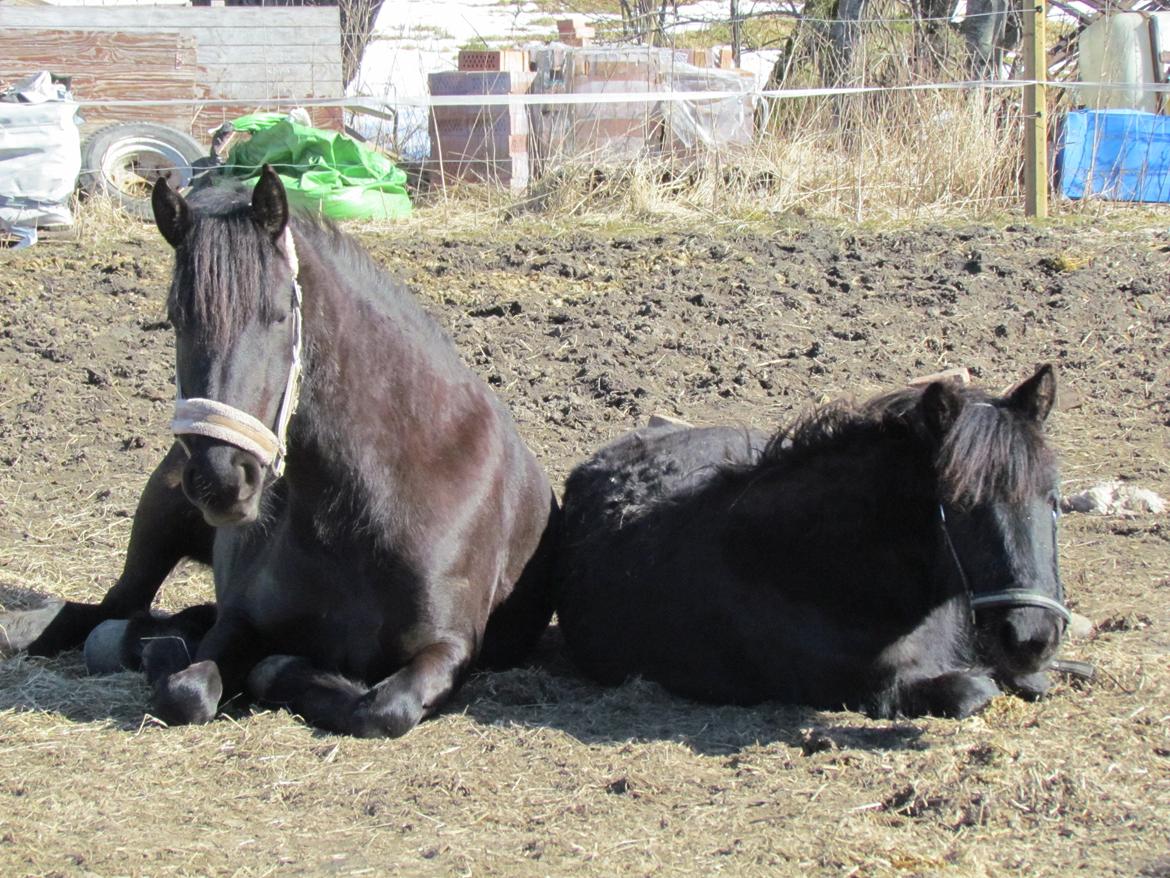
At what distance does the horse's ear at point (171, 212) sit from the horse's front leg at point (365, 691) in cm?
143

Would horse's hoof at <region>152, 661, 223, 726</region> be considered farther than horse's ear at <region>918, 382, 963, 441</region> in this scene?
Yes

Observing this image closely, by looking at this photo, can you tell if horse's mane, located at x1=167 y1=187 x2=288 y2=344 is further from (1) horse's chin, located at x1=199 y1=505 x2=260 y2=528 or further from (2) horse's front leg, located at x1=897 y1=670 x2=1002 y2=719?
(2) horse's front leg, located at x1=897 y1=670 x2=1002 y2=719

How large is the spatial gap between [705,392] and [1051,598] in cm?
441

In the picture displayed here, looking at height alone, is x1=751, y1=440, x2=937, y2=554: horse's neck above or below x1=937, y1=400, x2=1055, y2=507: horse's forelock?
below

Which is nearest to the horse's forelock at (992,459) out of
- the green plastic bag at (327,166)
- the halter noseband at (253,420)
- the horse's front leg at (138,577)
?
the halter noseband at (253,420)

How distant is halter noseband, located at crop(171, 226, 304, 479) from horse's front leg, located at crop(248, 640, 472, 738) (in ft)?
2.53

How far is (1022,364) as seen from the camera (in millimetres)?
8031

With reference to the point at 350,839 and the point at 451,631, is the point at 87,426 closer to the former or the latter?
the point at 451,631

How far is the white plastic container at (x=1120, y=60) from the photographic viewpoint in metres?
13.1

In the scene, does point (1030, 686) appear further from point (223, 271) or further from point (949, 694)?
point (223, 271)

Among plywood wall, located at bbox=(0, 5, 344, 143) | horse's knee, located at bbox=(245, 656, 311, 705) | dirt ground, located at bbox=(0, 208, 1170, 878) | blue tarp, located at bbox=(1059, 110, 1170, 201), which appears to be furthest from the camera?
plywood wall, located at bbox=(0, 5, 344, 143)

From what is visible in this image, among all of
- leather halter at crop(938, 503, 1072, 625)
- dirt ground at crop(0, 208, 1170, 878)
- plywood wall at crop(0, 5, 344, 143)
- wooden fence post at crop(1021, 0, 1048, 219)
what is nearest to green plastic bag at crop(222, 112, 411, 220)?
dirt ground at crop(0, 208, 1170, 878)

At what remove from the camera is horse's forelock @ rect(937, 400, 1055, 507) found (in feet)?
11.6

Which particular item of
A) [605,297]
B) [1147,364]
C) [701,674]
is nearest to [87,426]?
[605,297]
